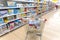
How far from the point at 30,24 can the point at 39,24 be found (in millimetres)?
241

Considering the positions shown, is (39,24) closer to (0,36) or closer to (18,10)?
(0,36)

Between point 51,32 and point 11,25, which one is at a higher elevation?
point 11,25

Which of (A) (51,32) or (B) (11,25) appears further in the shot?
(A) (51,32)

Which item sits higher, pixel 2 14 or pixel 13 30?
pixel 2 14

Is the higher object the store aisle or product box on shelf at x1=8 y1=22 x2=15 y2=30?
product box on shelf at x1=8 y1=22 x2=15 y2=30

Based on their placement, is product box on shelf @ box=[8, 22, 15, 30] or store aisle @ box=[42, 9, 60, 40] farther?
product box on shelf @ box=[8, 22, 15, 30]

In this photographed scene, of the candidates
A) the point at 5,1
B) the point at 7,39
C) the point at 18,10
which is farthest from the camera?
the point at 18,10

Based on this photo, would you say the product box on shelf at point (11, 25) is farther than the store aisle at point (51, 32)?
Yes

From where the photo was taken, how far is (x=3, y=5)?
125 inches

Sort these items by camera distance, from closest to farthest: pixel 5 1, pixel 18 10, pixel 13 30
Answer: pixel 5 1 < pixel 13 30 < pixel 18 10

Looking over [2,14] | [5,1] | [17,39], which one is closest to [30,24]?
[17,39]

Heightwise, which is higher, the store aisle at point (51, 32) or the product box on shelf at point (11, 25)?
the product box on shelf at point (11, 25)

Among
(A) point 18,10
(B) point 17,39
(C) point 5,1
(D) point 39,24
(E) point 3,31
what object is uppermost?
(C) point 5,1

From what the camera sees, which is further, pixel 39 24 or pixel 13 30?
pixel 13 30
